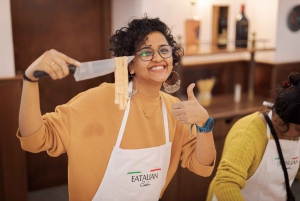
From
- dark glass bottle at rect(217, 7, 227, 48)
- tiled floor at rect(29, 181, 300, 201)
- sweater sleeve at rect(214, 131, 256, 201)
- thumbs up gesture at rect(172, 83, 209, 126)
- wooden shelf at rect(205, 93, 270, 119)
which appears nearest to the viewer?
thumbs up gesture at rect(172, 83, 209, 126)

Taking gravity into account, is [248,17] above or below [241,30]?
above

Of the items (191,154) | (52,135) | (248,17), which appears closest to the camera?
(52,135)

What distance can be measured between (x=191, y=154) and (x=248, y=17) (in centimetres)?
233

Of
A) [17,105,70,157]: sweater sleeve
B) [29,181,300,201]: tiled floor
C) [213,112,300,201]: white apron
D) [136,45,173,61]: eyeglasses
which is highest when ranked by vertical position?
[136,45,173,61]: eyeglasses

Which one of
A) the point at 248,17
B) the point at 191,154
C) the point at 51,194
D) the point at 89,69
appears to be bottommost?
the point at 51,194

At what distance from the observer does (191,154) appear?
1.42 m

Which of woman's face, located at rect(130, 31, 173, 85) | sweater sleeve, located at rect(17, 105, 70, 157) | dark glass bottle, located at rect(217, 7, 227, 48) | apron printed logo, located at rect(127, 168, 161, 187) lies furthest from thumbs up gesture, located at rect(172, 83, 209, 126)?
dark glass bottle, located at rect(217, 7, 227, 48)

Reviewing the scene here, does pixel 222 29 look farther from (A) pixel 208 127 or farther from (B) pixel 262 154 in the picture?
(A) pixel 208 127

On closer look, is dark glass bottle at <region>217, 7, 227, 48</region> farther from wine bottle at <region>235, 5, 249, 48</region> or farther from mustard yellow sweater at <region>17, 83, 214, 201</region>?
mustard yellow sweater at <region>17, 83, 214, 201</region>

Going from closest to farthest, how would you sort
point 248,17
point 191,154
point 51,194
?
point 191,154
point 51,194
point 248,17

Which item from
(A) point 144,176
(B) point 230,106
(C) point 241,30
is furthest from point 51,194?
(C) point 241,30

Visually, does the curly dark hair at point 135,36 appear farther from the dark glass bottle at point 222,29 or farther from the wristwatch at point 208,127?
the dark glass bottle at point 222,29

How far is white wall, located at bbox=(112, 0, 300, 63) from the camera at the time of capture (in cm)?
284

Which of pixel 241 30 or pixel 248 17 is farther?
pixel 248 17
